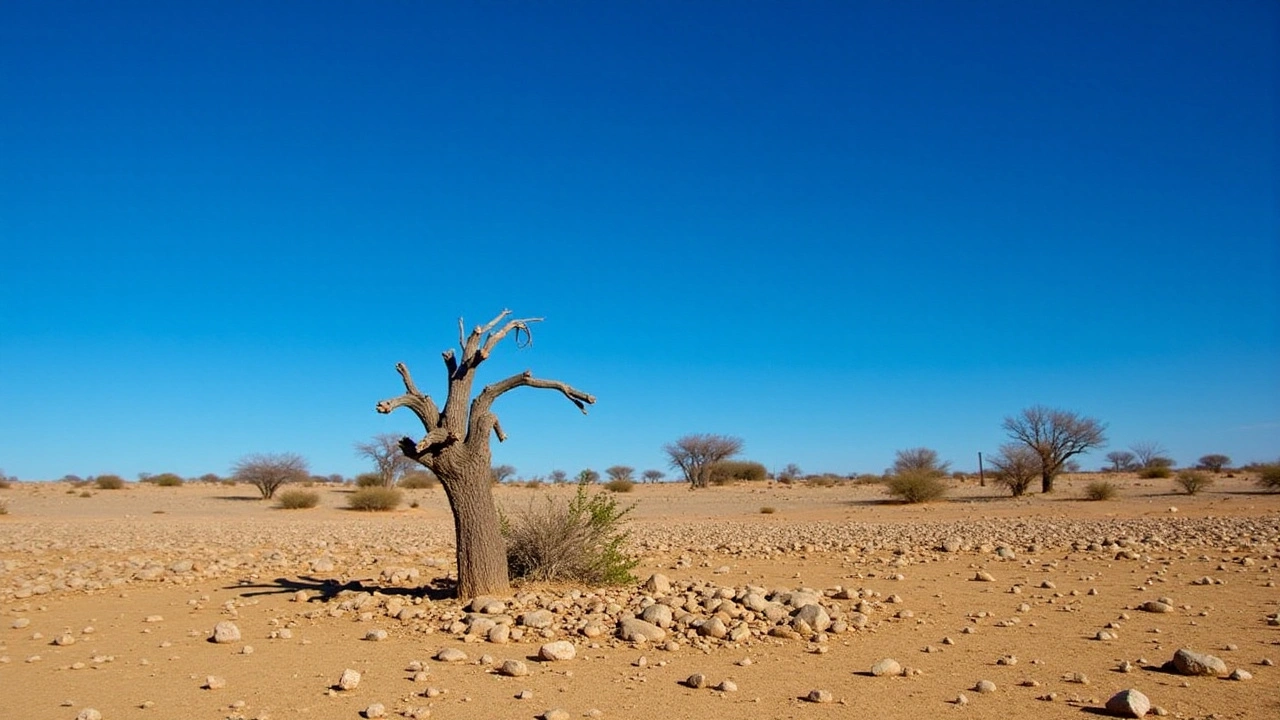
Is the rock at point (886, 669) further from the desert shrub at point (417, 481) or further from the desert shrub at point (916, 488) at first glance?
the desert shrub at point (417, 481)

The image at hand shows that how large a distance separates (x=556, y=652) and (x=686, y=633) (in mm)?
1468

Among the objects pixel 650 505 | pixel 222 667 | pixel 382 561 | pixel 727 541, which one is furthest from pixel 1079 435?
pixel 222 667

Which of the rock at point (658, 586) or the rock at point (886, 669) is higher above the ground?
the rock at point (658, 586)

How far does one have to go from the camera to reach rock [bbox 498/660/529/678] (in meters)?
6.63

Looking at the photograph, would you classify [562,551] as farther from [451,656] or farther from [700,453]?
[700,453]

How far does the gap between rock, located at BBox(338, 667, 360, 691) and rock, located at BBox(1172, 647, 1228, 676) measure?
6413 millimetres

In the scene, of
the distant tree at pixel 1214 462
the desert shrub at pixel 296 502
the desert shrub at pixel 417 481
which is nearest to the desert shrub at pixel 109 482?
the desert shrub at pixel 417 481

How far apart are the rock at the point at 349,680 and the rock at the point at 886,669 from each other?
13.6 feet

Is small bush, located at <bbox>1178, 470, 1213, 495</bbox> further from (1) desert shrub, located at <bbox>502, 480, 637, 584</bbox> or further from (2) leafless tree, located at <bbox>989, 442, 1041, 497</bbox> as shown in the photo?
(1) desert shrub, located at <bbox>502, 480, 637, 584</bbox>

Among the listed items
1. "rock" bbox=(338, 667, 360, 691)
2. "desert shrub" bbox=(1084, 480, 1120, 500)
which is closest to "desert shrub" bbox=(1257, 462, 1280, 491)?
"desert shrub" bbox=(1084, 480, 1120, 500)

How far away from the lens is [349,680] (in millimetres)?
6363

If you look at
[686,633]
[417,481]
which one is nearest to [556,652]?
[686,633]

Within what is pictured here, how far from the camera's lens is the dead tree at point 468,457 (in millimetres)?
9656

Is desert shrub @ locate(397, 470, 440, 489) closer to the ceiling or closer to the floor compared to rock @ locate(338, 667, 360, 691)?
closer to the ceiling
